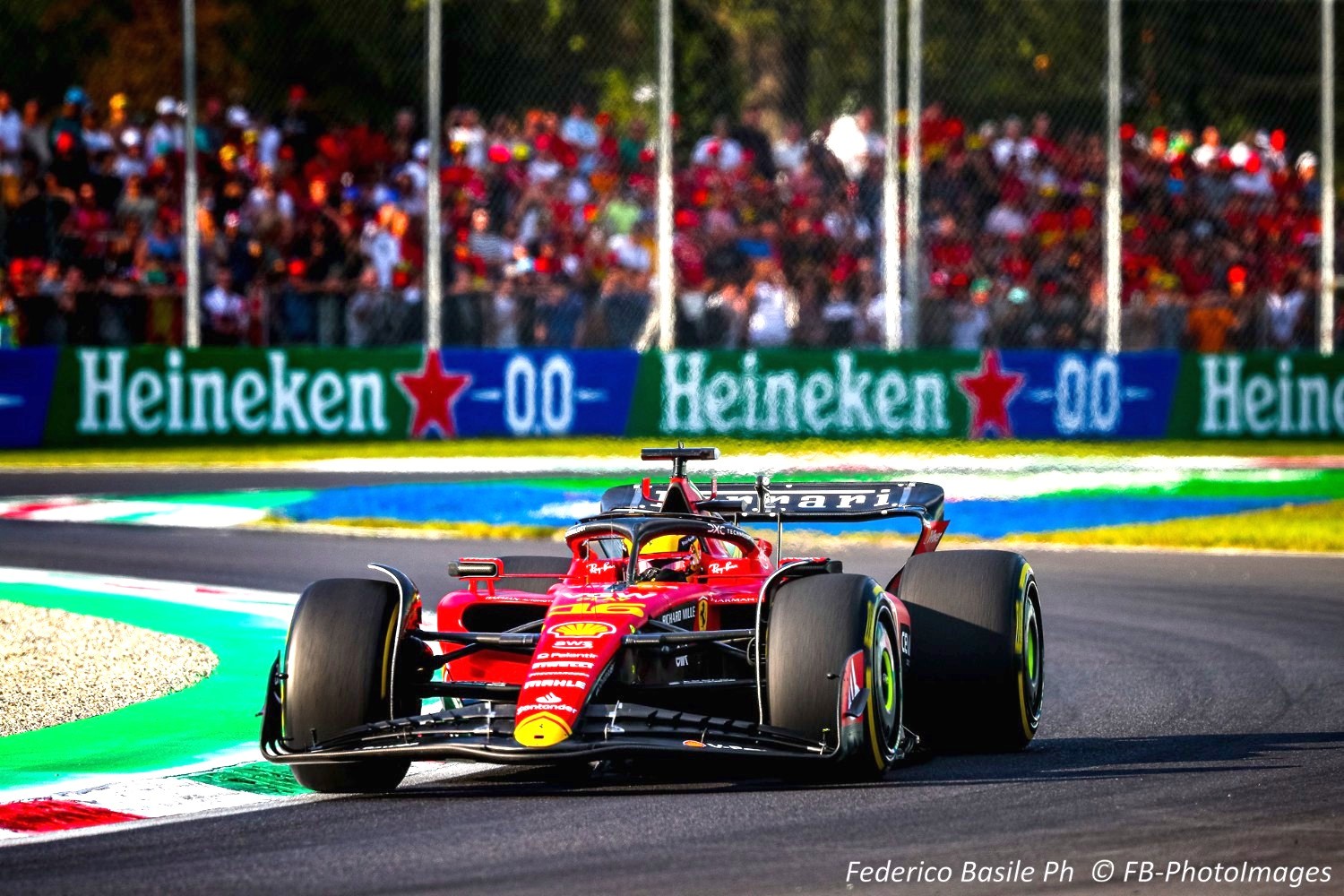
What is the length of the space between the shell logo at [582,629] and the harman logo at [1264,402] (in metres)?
18.6

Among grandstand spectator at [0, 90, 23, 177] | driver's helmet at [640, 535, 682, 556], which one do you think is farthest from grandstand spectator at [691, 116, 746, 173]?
driver's helmet at [640, 535, 682, 556]

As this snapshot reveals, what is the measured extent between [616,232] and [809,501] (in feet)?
51.8

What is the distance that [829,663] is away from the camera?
638 centimetres

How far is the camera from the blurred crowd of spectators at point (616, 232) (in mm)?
21750

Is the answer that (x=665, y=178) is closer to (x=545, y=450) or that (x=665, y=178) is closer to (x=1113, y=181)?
(x=545, y=450)

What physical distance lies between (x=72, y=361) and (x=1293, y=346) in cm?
1327

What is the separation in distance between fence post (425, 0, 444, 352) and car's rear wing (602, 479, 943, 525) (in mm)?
14034

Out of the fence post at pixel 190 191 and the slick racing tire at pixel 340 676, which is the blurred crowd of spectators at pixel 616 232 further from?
the slick racing tire at pixel 340 676

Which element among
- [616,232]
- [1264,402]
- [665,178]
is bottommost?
[1264,402]

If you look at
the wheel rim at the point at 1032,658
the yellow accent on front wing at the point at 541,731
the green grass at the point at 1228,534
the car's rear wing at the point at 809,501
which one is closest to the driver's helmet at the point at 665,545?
the car's rear wing at the point at 809,501

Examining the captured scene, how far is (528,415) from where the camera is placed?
23.3 m

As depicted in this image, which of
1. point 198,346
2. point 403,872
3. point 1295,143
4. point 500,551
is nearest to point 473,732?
point 403,872

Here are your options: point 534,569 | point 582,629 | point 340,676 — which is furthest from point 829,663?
point 534,569

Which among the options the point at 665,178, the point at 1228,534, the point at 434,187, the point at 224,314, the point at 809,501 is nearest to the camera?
the point at 809,501
